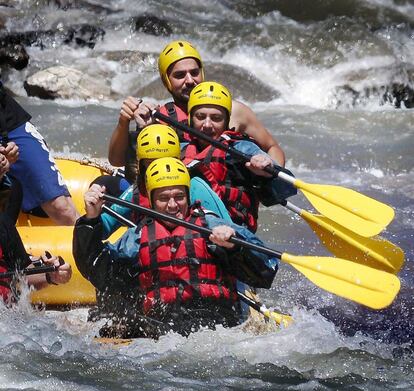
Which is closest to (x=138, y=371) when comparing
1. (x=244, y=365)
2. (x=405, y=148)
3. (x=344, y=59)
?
(x=244, y=365)

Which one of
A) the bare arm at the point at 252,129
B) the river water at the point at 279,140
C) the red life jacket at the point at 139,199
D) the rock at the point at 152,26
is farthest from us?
the rock at the point at 152,26

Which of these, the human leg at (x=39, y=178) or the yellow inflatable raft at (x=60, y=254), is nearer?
the yellow inflatable raft at (x=60, y=254)

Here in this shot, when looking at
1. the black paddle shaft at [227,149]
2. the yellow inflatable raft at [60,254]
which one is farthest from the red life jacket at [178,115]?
the yellow inflatable raft at [60,254]

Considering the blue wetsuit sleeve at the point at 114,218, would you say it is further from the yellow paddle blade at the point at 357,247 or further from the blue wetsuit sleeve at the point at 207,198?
the yellow paddle blade at the point at 357,247

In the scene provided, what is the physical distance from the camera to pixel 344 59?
1152 cm

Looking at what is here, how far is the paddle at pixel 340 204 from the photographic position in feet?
16.6

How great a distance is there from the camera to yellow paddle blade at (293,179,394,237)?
5.08 m

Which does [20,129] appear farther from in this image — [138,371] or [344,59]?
[344,59]

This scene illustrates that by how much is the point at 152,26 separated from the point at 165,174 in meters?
7.95

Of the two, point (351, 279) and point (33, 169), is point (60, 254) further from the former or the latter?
point (351, 279)

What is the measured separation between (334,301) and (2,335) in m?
2.22

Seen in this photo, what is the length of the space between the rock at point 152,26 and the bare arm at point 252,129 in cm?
679

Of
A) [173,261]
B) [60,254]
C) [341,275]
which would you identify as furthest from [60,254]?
[341,275]

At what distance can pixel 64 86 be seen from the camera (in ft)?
35.8
